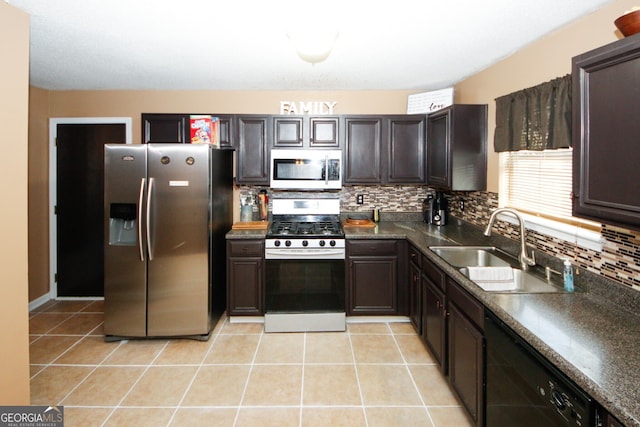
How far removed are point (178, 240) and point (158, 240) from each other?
17cm

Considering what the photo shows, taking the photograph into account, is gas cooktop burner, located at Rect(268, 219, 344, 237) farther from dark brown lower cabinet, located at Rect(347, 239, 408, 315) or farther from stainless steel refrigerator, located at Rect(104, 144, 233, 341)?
stainless steel refrigerator, located at Rect(104, 144, 233, 341)

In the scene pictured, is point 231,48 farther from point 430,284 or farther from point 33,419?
point 33,419

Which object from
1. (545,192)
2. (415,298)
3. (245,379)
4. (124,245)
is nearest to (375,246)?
(415,298)

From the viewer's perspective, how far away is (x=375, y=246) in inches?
138

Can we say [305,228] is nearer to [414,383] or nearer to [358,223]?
[358,223]

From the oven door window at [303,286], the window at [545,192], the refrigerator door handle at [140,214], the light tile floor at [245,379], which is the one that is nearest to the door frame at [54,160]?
the light tile floor at [245,379]

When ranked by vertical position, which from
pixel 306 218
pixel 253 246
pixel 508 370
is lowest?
pixel 508 370

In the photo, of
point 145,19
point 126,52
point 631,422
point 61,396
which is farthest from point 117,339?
point 631,422

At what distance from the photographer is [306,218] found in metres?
4.09

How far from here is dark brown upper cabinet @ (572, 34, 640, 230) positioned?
4.10 feet

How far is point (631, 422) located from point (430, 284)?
6.03 ft

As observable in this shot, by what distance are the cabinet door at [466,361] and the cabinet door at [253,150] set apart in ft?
7.60

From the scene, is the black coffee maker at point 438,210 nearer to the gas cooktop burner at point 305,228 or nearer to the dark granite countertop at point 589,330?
the gas cooktop burner at point 305,228

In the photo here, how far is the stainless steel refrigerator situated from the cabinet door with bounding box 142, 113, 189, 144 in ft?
2.18
